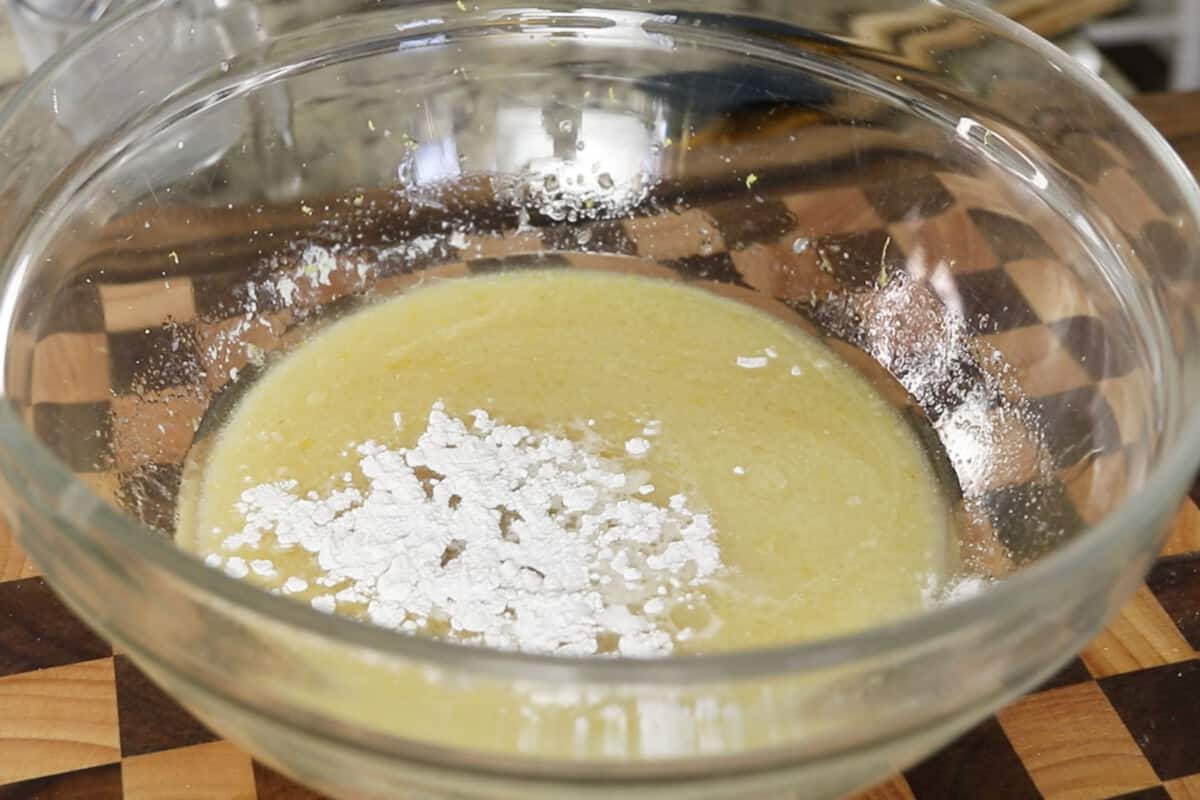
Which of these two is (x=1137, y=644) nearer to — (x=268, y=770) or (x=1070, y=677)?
(x=1070, y=677)

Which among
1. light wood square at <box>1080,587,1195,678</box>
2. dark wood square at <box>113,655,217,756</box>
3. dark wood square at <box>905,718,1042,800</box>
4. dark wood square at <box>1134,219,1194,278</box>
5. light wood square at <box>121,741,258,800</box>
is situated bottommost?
dark wood square at <box>905,718,1042,800</box>

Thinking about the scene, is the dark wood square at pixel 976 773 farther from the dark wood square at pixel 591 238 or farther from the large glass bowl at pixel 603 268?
the dark wood square at pixel 591 238

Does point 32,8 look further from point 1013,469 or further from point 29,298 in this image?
point 1013,469

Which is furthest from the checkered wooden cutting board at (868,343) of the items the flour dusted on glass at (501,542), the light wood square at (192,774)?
the flour dusted on glass at (501,542)

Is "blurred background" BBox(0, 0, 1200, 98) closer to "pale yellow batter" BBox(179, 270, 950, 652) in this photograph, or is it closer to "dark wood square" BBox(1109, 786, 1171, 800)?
"pale yellow batter" BBox(179, 270, 950, 652)

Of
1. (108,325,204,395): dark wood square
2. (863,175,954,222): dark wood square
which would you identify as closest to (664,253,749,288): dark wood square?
(863,175,954,222): dark wood square

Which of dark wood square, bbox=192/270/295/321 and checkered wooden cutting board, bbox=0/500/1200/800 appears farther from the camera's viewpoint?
dark wood square, bbox=192/270/295/321

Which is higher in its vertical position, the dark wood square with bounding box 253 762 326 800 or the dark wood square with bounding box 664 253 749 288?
the dark wood square with bounding box 664 253 749 288

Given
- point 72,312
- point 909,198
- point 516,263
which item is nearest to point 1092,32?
point 909,198
